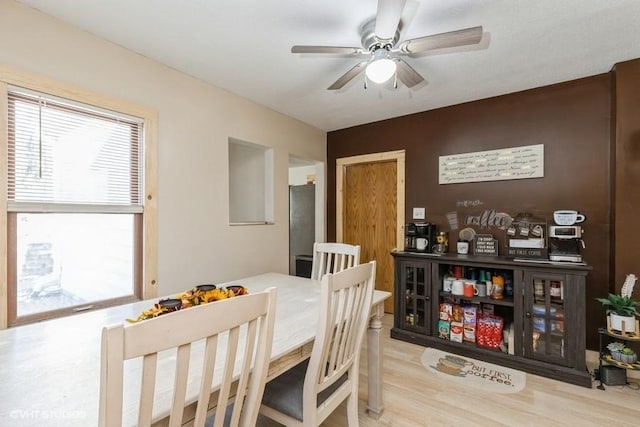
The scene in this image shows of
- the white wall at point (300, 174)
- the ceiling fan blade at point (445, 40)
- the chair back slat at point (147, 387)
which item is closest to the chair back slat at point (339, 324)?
the chair back slat at point (147, 387)

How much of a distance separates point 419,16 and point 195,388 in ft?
6.78

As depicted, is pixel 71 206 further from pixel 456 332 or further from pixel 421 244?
pixel 456 332

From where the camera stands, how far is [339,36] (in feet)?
6.25

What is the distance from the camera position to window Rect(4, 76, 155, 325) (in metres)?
1.64

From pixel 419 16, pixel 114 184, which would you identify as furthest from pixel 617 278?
pixel 114 184

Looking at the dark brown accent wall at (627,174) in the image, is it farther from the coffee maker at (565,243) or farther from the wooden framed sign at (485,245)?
the wooden framed sign at (485,245)

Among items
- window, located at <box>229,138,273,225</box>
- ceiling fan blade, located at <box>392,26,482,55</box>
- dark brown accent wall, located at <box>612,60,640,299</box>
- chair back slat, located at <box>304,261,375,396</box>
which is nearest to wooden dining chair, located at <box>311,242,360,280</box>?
chair back slat, located at <box>304,261,375,396</box>

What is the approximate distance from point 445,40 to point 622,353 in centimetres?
246

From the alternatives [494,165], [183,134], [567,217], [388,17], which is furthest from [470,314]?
[183,134]

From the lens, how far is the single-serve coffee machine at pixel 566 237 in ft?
7.61

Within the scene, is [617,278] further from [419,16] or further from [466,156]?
[419,16]

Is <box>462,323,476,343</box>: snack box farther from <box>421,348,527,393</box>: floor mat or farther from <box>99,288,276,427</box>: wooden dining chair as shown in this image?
<box>99,288,276,427</box>: wooden dining chair

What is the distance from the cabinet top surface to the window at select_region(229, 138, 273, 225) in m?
1.63

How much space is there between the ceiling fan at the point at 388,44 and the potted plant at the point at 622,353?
2347 mm
